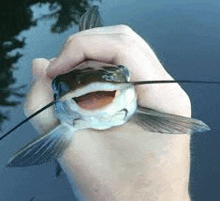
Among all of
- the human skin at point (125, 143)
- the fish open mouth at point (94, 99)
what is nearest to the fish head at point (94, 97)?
the fish open mouth at point (94, 99)

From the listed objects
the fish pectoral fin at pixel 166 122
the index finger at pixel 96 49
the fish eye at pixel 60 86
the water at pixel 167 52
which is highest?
the fish eye at pixel 60 86

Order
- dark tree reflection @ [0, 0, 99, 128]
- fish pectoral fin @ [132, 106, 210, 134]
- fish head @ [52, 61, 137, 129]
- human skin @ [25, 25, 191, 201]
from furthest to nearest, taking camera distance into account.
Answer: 1. dark tree reflection @ [0, 0, 99, 128]
2. human skin @ [25, 25, 191, 201]
3. fish pectoral fin @ [132, 106, 210, 134]
4. fish head @ [52, 61, 137, 129]

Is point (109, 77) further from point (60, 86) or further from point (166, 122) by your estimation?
point (166, 122)

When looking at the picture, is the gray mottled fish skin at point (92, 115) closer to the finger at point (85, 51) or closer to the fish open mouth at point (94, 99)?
the fish open mouth at point (94, 99)

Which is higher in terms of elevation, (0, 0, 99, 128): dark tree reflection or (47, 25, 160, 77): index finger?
(47, 25, 160, 77): index finger

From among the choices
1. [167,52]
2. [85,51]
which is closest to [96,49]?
[85,51]

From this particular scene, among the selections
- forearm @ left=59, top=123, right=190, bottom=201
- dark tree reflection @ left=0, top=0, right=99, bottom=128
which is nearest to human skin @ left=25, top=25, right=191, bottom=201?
forearm @ left=59, top=123, right=190, bottom=201

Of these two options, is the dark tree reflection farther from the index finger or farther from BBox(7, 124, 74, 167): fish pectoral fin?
BBox(7, 124, 74, 167): fish pectoral fin
